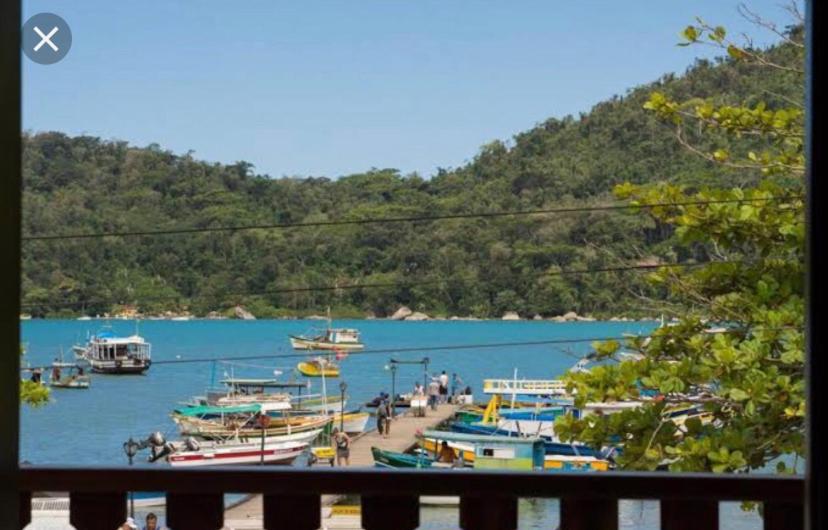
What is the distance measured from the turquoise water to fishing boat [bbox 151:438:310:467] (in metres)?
2.14

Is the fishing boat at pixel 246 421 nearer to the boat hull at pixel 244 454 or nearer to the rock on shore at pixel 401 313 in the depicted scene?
the boat hull at pixel 244 454

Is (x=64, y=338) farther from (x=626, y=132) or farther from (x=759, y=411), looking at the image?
(x=759, y=411)

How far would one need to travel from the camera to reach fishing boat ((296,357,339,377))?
18.1 meters

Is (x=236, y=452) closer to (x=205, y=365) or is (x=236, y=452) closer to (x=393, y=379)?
(x=393, y=379)

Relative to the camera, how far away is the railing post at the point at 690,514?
699 mm

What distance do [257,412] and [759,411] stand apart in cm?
1109

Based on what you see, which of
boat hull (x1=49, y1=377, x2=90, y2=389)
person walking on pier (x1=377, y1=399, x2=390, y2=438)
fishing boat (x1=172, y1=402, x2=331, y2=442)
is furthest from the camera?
boat hull (x1=49, y1=377, x2=90, y2=389)

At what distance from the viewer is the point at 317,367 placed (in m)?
18.5

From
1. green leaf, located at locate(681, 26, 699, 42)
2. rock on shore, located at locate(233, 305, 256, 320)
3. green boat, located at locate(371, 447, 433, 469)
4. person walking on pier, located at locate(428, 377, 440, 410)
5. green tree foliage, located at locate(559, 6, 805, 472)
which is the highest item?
green leaf, located at locate(681, 26, 699, 42)

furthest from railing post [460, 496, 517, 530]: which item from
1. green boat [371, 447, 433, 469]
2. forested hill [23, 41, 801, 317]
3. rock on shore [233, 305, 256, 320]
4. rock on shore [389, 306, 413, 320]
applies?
rock on shore [233, 305, 256, 320]

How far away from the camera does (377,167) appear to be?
22.9 meters

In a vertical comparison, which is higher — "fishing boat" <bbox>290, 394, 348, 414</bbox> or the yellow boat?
"fishing boat" <bbox>290, 394, 348, 414</bbox>

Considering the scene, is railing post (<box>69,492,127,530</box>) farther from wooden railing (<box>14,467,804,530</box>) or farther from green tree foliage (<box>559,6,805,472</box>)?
green tree foliage (<box>559,6,805,472</box>)

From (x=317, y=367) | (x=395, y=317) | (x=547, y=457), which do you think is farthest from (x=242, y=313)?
(x=547, y=457)
